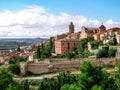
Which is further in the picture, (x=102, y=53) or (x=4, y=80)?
(x=102, y=53)

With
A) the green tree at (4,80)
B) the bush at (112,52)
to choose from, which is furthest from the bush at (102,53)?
the green tree at (4,80)

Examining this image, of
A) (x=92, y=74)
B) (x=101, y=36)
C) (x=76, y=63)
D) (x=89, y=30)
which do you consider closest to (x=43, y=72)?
(x=76, y=63)

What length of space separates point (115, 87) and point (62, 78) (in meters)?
9.43

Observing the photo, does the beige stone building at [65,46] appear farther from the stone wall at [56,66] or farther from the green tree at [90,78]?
the green tree at [90,78]

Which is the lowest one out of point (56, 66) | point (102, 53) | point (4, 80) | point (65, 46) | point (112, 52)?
point (4, 80)

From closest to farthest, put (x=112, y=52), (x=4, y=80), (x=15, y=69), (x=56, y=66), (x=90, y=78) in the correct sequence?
(x=90, y=78) → (x=4, y=80) → (x=56, y=66) → (x=15, y=69) → (x=112, y=52)

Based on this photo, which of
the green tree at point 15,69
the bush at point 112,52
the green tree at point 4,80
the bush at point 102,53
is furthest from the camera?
the bush at point 102,53

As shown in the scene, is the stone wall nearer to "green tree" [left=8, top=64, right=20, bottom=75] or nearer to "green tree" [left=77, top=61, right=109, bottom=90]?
"green tree" [left=8, top=64, right=20, bottom=75]

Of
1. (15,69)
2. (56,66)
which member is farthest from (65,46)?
(15,69)

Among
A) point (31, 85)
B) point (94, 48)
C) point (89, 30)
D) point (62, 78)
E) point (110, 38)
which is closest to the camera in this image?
point (62, 78)

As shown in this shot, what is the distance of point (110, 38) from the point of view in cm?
6116

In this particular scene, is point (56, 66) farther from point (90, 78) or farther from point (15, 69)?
point (90, 78)

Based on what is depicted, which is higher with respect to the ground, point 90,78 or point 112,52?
point 112,52

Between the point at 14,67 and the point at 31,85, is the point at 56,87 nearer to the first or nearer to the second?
the point at 31,85
